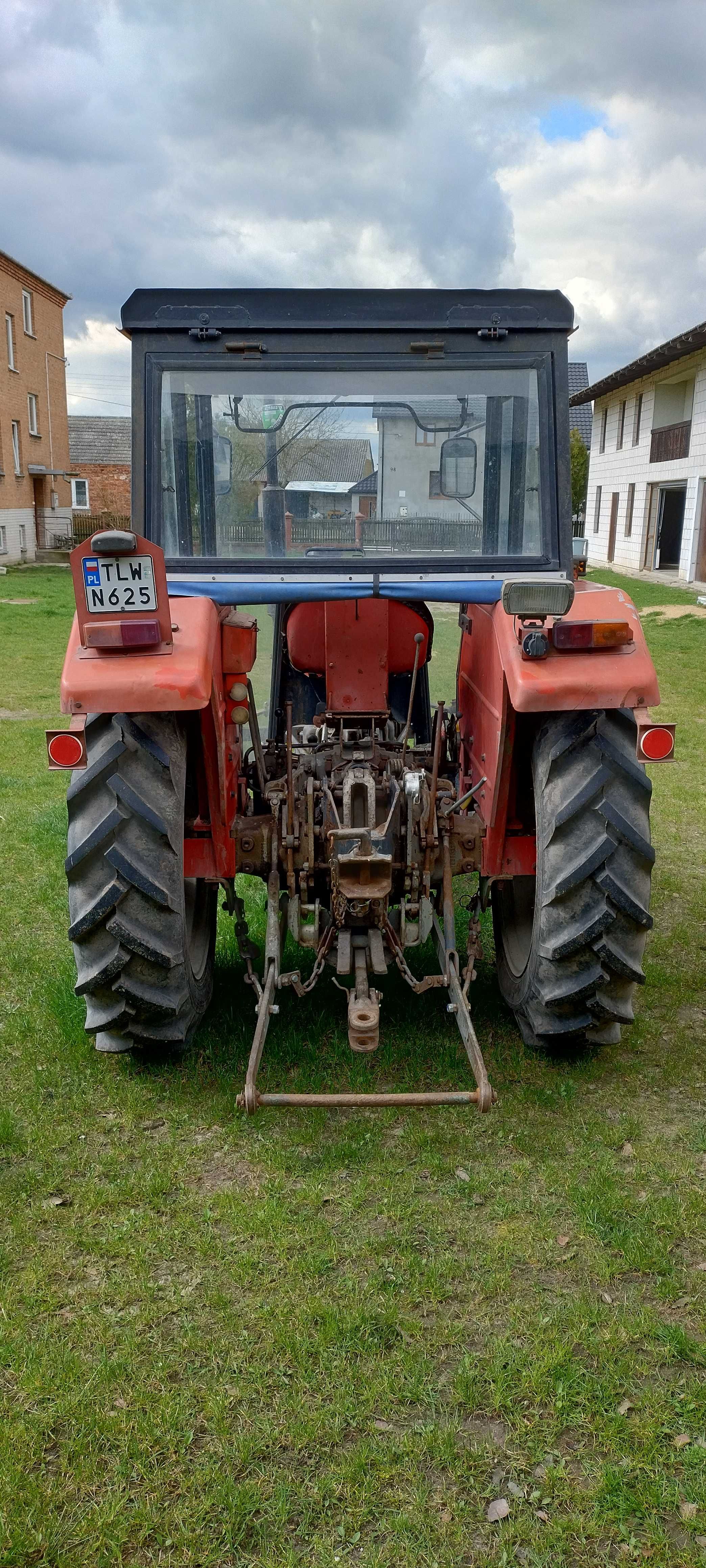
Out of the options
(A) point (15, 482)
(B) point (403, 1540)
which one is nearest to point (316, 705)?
(B) point (403, 1540)

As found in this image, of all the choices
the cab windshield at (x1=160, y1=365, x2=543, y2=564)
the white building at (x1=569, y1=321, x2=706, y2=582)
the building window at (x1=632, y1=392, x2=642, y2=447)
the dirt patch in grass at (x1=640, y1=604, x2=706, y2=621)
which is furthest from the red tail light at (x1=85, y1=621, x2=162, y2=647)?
the building window at (x1=632, y1=392, x2=642, y2=447)

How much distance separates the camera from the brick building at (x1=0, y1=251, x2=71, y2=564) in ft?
91.2

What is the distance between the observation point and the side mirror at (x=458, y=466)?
13.1 ft

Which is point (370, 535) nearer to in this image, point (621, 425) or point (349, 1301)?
point (349, 1301)

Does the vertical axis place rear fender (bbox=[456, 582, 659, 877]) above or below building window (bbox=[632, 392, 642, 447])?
below

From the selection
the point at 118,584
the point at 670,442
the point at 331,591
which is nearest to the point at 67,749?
the point at 118,584

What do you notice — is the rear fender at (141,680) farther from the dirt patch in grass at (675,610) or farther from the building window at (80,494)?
the building window at (80,494)

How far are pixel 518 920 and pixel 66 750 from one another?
70.2 inches

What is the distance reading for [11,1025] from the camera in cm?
422

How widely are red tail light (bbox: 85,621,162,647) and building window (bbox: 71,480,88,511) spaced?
36.9 m

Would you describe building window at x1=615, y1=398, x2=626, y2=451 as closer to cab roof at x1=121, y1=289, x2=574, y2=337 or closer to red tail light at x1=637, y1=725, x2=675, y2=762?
cab roof at x1=121, y1=289, x2=574, y2=337

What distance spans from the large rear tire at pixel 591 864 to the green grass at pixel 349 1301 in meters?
0.46

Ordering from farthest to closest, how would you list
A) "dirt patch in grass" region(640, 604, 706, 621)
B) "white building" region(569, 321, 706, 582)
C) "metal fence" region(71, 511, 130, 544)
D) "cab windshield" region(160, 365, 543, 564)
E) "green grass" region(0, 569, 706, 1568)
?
"metal fence" region(71, 511, 130, 544) → "white building" region(569, 321, 706, 582) → "dirt patch in grass" region(640, 604, 706, 621) → "cab windshield" region(160, 365, 543, 564) → "green grass" region(0, 569, 706, 1568)

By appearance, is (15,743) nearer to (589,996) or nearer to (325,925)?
(325,925)
